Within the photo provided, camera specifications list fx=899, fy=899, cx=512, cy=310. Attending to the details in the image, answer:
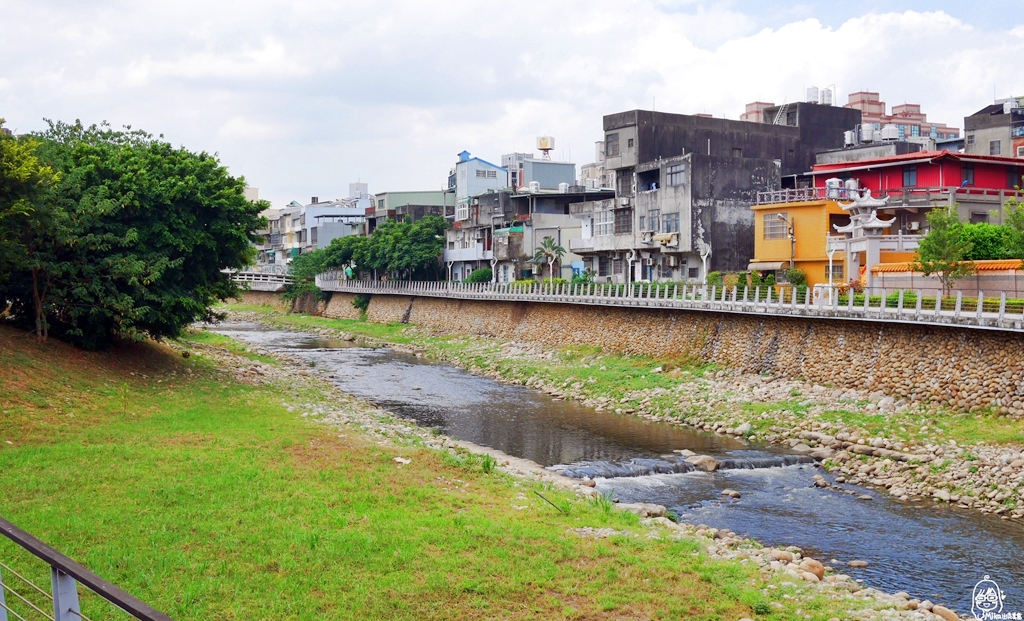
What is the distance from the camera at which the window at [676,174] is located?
56844mm

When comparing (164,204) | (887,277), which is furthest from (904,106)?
(164,204)

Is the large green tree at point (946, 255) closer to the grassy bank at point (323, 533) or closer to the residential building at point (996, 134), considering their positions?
the grassy bank at point (323, 533)

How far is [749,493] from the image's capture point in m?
22.3

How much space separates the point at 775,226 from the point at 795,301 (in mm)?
15467

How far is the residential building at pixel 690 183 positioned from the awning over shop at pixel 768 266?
516 cm

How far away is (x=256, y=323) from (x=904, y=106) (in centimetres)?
6788

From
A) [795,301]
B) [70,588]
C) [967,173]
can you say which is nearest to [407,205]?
[967,173]

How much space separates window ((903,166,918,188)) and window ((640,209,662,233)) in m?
15.4

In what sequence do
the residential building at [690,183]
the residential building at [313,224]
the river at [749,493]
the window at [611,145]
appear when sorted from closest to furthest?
the river at [749,493]
the residential building at [690,183]
the window at [611,145]
the residential building at [313,224]

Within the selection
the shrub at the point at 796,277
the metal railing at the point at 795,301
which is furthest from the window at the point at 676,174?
the shrub at the point at 796,277

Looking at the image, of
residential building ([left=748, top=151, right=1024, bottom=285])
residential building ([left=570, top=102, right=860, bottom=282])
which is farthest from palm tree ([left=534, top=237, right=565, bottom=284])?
residential building ([left=748, top=151, right=1024, bottom=285])

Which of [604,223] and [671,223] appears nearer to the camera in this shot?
[671,223]

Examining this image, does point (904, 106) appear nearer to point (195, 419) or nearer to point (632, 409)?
point (632, 409)

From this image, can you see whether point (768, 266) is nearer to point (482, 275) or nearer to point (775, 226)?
point (775, 226)
